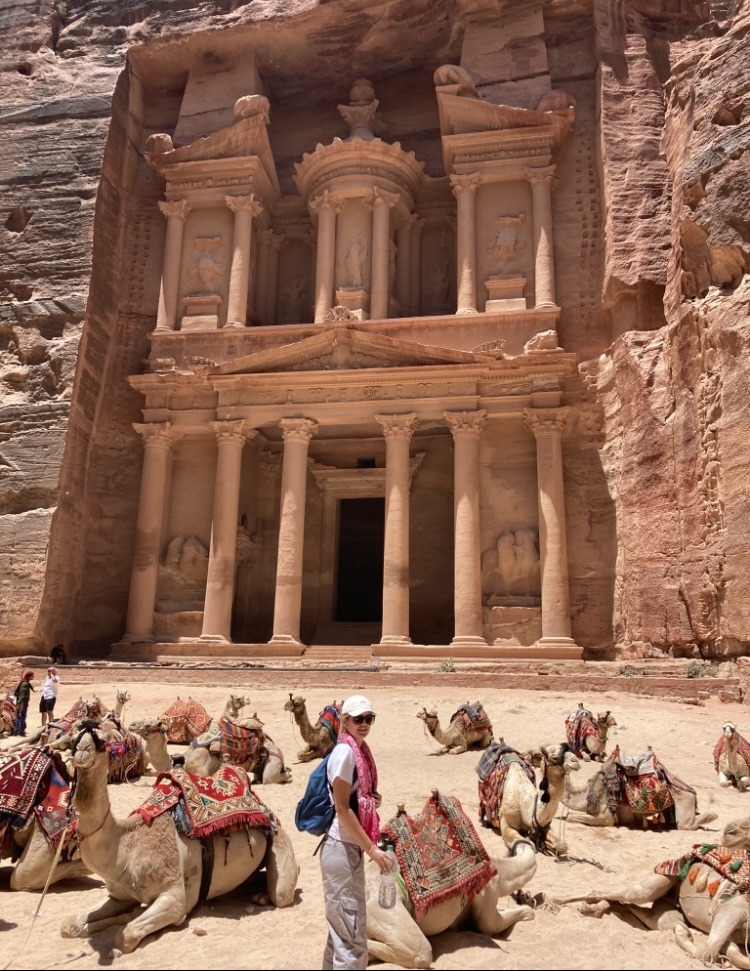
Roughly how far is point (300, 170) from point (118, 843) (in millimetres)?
22879

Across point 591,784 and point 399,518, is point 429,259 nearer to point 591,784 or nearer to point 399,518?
point 399,518

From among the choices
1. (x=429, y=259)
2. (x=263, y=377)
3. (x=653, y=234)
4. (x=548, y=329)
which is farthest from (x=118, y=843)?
(x=429, y=259)

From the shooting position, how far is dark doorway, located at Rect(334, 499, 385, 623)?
2488 cm

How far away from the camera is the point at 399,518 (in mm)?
19953

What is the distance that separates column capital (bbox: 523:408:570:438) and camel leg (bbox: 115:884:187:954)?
53.1 ft

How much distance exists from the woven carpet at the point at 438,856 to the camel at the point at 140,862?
1.17 m

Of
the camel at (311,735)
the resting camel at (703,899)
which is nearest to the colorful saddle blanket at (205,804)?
the resting camel at (703,899)

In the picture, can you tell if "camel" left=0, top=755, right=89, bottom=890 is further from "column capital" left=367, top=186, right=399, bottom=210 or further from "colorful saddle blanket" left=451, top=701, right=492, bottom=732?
"column capital" left=367, top=186, right=399, bottom=210

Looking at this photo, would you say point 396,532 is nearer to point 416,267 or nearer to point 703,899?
point 416,267

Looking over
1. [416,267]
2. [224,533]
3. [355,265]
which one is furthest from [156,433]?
[416,267]

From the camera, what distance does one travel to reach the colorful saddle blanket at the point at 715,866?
4.96 metres

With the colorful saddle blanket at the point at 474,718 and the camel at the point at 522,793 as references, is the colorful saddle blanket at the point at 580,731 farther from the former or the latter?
the camel at the point at 522,793

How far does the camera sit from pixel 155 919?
5008 mm

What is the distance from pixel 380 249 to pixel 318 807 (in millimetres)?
20918
